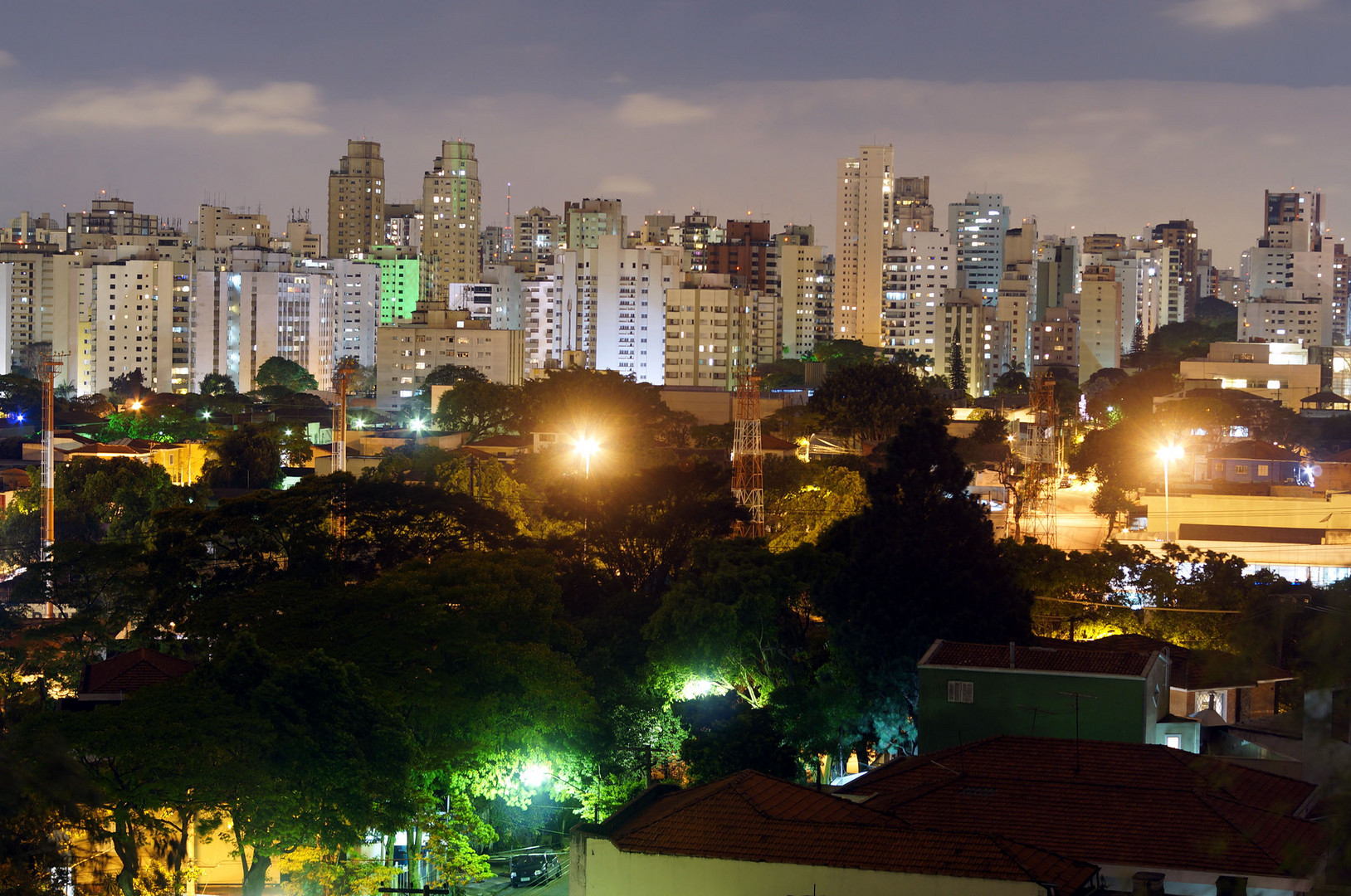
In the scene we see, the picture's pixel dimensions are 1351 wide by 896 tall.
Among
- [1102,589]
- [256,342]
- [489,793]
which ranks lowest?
[489,793]

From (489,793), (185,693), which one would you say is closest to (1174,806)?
(489,793)

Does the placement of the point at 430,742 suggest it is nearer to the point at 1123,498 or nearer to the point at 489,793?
the point at 489,793

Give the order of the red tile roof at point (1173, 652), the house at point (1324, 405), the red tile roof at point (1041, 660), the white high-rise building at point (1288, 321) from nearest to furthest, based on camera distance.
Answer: the red tile roof at point (1041, 660) < the red tile roof at point (1173, 652) < the house at point (1324, 405) < the white high-rise building at point (1288, 321)

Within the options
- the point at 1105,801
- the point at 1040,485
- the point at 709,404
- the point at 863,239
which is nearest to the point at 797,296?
the point at 863,239

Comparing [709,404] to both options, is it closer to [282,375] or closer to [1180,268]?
[282,375]

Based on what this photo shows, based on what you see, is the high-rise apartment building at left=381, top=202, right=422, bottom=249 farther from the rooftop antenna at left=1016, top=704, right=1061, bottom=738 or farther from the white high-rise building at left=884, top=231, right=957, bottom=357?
the rooftop antenna at left=1016, top=704, right=1061, bottom=738

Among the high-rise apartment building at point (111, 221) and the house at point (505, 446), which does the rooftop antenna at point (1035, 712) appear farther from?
the high-rise apartment building at point (111, 221)

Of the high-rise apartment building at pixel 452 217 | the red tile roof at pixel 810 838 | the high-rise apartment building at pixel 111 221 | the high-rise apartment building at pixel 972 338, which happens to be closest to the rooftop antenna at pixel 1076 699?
the red tile roof at pixel 810 838
